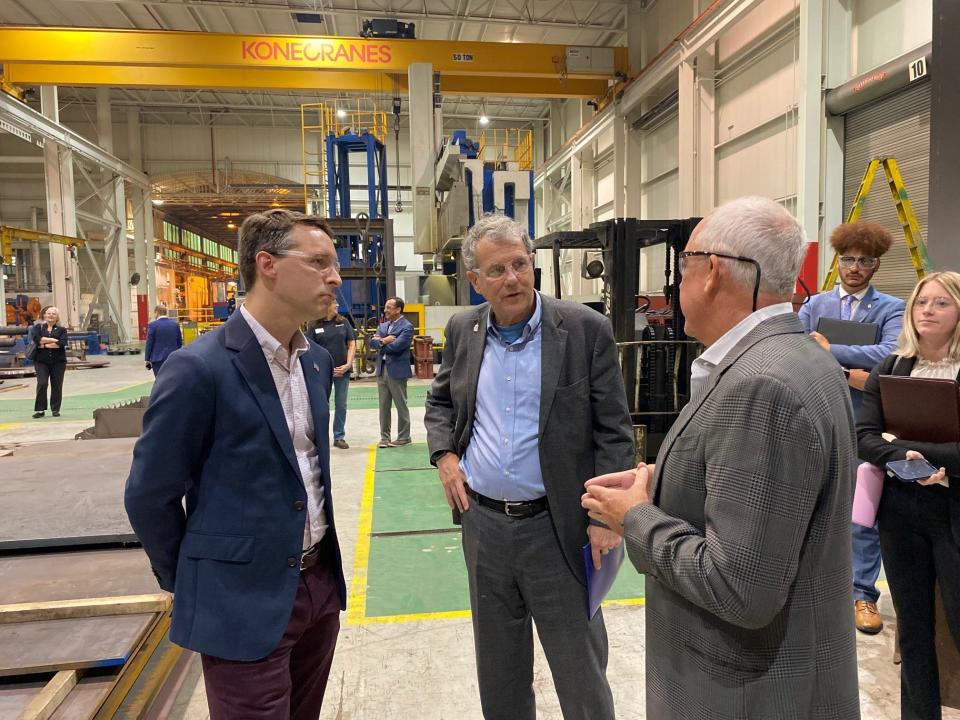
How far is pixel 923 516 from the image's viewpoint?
88.2 inches

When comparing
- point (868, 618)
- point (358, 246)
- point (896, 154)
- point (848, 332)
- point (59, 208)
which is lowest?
point (868, 618)

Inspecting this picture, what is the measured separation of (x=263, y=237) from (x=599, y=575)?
146 cm

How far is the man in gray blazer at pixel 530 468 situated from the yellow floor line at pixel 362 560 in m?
1.65

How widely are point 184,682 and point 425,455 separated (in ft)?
14.7

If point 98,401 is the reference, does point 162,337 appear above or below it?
above

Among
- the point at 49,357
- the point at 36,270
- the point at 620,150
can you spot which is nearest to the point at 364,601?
the point at 49,357

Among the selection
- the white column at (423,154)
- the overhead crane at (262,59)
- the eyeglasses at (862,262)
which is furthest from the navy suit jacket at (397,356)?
the overhead crane at (262,59)

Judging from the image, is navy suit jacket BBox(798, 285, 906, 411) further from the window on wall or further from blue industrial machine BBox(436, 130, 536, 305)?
the window on wall

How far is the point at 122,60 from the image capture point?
14.5 m

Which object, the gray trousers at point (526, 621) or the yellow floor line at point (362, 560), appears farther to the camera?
the yellow floor line at point (362, 560)

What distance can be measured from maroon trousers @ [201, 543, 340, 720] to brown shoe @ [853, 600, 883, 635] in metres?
2.82

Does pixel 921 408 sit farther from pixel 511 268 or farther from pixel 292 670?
pixel 292 670

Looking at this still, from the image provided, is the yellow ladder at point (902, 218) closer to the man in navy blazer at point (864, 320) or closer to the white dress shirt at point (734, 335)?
the man in navy blazer at point (864, 320)

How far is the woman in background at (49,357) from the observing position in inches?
388
